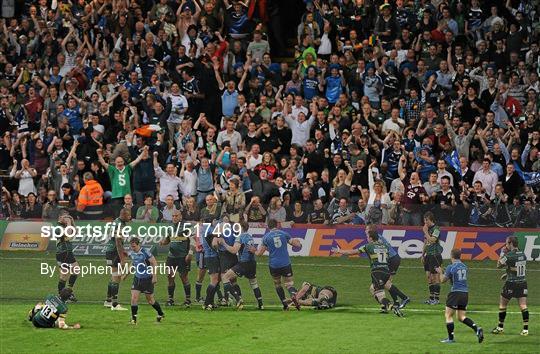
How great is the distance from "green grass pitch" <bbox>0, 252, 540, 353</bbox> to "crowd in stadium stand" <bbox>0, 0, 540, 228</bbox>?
7.71 feet

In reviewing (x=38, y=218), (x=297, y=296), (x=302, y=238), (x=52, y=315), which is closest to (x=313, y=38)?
(x=302, y=238)

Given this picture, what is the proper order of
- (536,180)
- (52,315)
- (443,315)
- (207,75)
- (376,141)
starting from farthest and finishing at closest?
(207,75) → (376,141) → (536,180) → (443,315) → (52,315)

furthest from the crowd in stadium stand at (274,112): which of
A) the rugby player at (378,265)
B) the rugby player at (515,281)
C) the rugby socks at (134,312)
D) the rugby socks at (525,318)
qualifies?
the rugby socks at (525,318)

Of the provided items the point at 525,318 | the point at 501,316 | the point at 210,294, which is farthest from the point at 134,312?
the point at 525,318

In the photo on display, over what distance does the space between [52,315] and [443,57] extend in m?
15.9

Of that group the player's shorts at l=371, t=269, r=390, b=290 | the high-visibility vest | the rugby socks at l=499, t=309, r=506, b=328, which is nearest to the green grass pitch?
the rugby socks at l=499, t=309, r=506, b=328

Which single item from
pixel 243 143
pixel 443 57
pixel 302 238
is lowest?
pixel 302 238

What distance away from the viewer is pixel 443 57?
35.6 metres

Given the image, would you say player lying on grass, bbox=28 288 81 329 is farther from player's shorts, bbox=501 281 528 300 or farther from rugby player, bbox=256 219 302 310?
player's shorts, bbox=501 281 528 300

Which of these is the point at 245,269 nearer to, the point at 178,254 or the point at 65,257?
the point at 178,254

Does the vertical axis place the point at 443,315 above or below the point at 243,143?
below

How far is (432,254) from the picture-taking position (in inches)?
1047

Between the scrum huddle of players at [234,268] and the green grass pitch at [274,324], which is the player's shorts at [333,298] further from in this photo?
the green grass pitch at [274,324]

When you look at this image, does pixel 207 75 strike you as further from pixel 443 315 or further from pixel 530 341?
pixel 530 341
